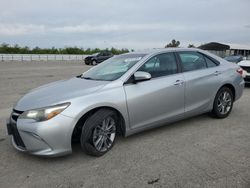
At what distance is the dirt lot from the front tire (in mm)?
132

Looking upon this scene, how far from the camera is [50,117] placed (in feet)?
10.8

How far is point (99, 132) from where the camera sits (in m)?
3.71

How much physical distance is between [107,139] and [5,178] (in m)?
1.43

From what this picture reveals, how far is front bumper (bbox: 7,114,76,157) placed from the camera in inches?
128

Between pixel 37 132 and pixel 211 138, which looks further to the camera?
pixel 211 138

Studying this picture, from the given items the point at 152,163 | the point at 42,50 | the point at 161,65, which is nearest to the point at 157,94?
the point at 161,65

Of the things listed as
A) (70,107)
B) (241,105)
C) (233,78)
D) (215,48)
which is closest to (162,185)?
(70,107)

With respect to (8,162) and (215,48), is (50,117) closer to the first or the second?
(8,162)

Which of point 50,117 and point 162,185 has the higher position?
point 50,117

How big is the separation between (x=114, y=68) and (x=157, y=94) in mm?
920

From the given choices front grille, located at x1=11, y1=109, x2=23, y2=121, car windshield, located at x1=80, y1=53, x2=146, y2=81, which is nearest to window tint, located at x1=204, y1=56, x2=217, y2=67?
car windshield, located at x1=80, y1=53, x2=146, y2=81

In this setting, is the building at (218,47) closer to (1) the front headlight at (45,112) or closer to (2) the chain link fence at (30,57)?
(2) the chain link fence at (30,57)

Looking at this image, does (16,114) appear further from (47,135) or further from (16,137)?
(47,135)

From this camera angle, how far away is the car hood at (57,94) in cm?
347
